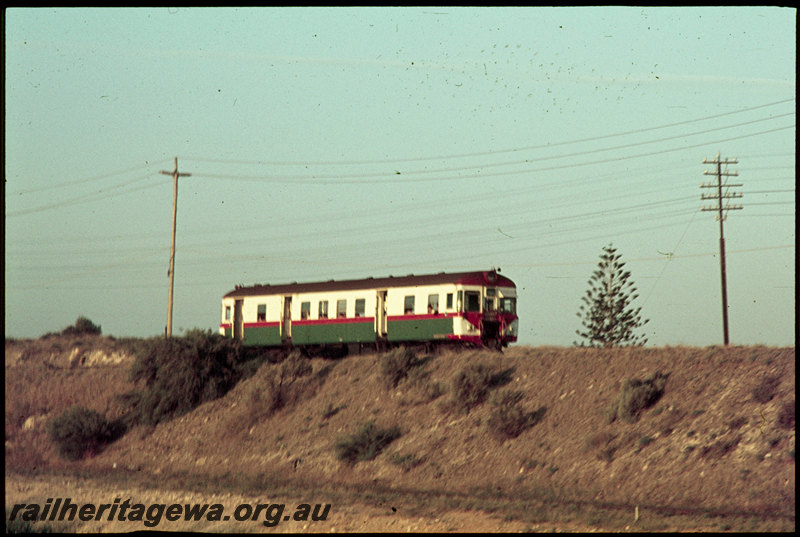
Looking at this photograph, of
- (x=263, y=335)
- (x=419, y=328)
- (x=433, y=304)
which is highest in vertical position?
(x=433, y=304)

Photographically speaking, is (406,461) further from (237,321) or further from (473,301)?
(237,321)

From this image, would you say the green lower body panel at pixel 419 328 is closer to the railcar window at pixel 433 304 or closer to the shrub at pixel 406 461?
the railcar window at pixel 433 304

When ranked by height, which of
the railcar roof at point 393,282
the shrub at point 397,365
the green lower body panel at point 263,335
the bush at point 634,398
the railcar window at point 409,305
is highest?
the railcar roof at point 393,282

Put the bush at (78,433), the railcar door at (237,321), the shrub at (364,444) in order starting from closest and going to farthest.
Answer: the shrub at (364,444), the bush at (78,433), the railcar door at (237,321)

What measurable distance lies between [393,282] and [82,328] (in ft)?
161

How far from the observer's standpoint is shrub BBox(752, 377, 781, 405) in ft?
90.8

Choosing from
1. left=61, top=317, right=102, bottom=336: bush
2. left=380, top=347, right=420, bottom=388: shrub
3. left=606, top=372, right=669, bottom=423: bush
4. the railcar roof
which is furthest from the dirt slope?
left=61, top=317, right=102, bottom=336: bush

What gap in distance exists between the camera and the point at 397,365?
39594 millimetres

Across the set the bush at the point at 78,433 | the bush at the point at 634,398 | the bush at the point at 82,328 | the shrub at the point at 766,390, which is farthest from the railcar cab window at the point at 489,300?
the bush at the point at 82,328

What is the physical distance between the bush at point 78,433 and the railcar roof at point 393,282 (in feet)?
31.3

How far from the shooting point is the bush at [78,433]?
1732 inches

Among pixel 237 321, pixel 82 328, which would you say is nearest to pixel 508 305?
pixel 237 321

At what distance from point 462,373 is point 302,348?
11877 millimetres

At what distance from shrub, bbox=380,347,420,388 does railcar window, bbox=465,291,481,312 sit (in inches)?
147
